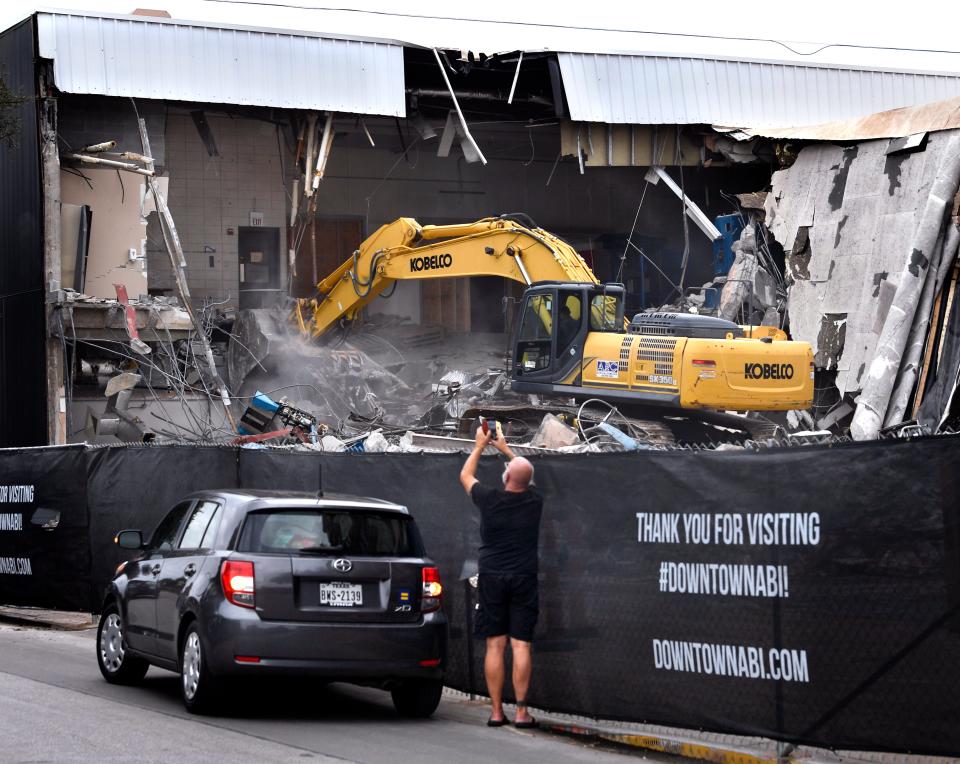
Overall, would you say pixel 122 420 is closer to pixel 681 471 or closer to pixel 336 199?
pixel 336 199

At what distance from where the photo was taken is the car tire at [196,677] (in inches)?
353

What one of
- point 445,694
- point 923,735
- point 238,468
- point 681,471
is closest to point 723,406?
point 238,468

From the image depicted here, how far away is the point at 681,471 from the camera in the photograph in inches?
324

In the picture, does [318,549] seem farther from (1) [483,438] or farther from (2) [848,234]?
(2) [848,234]

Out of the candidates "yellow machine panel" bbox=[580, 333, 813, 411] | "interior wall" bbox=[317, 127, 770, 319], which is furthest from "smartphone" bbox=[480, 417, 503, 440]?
"interior wall" bbox=[317, 127, 770, 319]

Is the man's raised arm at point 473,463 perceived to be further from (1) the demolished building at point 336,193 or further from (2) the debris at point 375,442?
(1) the demolished building at point 336,193

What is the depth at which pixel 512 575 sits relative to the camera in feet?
29.6

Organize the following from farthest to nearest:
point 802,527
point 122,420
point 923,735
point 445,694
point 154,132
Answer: point 154,132
point 122,420
point 445,694
point 802,527
point 923,735

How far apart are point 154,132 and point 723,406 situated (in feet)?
50.0

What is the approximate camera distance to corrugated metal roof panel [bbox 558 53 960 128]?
30.9m

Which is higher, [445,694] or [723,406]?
[723,406]

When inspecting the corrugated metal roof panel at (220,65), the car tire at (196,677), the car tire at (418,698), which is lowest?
the car tire at (418,698)

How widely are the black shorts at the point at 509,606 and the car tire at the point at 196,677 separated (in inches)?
71.6

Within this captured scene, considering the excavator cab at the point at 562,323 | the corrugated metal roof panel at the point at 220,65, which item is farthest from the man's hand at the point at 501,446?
the corrugated metal roof panel at the point at 220,65
